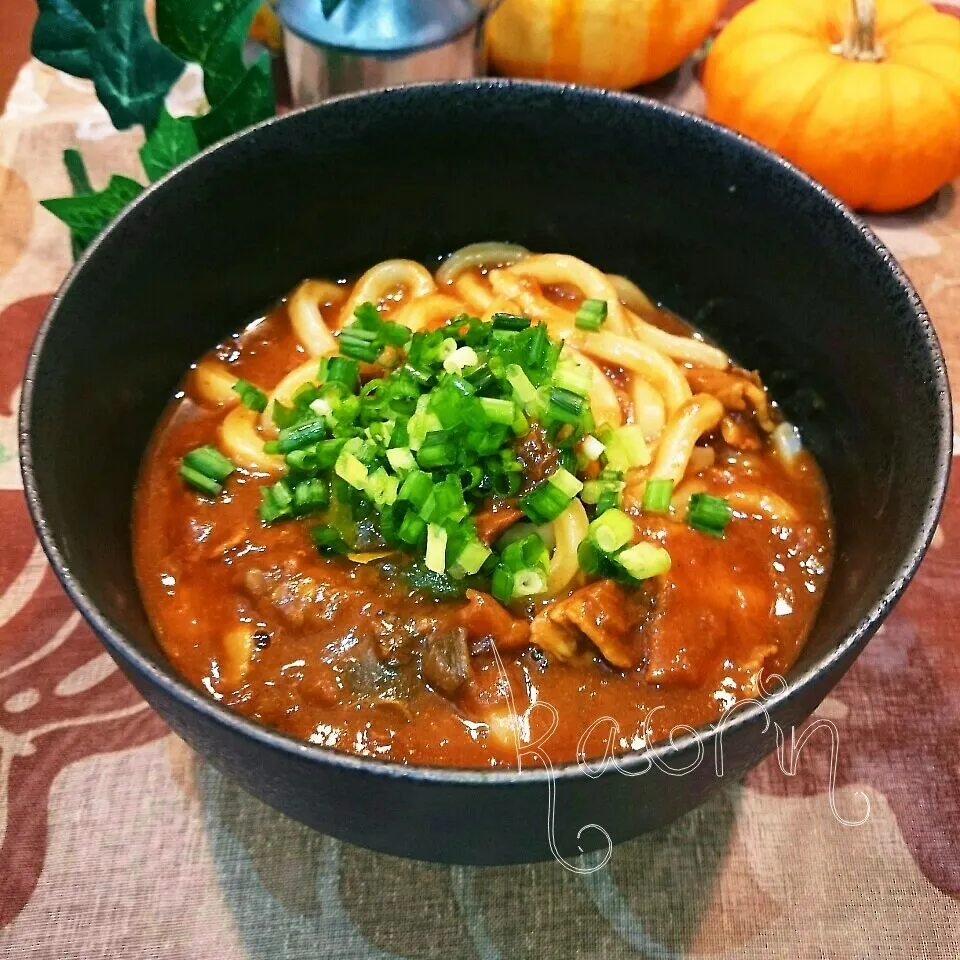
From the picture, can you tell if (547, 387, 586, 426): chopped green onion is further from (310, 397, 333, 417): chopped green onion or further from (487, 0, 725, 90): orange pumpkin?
(487, 0, 725, 90): orange pumpkin

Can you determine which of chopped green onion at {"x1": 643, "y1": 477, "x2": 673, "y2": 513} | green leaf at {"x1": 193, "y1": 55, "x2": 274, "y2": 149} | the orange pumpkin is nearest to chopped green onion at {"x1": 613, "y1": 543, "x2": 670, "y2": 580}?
chopped green onion at {"x1": 643, "y1": 477, "x2": 673, "y2": 513}

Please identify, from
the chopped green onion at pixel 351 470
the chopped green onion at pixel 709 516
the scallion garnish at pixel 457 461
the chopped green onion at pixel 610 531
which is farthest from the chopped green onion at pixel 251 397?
the chopped green onion at pixel 709 516

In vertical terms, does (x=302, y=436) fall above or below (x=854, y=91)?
below

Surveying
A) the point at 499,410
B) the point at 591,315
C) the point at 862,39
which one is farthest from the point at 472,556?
the point at 862,39

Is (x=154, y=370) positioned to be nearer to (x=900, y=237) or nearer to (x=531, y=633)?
(x=531, y=633)

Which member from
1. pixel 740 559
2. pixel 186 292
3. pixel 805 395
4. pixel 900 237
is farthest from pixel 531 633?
pixel 900 237

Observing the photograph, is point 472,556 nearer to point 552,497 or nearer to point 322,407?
point 552,497

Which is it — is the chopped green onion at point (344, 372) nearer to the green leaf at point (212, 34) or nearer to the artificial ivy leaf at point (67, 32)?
the green leaf at point (212, 34)
